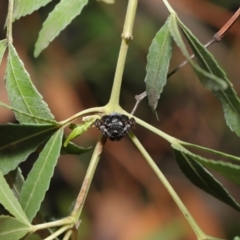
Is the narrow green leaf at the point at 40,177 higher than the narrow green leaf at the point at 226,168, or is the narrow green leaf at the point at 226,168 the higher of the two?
the narrow green leaf at the point at 40,177

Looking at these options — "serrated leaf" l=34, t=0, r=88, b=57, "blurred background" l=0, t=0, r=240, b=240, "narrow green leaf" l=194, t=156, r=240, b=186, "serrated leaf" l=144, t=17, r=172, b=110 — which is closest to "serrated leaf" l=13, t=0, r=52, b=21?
"serrated leaf" l=34, t=0, r=88, b=57

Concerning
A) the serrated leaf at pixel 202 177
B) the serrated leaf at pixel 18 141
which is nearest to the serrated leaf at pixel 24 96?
the serrated leaf at pixel 18 141

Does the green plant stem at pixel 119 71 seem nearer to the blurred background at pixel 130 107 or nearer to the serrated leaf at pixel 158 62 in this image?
the serrated leaf at pixel 158 62

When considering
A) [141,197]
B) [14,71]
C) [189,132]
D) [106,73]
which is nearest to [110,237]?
[141,197]

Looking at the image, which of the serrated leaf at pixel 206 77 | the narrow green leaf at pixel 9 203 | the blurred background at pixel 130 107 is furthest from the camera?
the blurred background at pixel 130 107

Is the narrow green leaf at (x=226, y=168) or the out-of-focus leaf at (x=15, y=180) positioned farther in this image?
the out-of-focus leaf at (x=15, y=180)

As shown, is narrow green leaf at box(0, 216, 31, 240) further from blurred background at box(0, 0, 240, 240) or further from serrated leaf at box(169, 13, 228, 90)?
blurred background at box(0, 0, 240, 240)

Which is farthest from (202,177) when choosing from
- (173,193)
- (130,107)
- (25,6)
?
(130,107)
